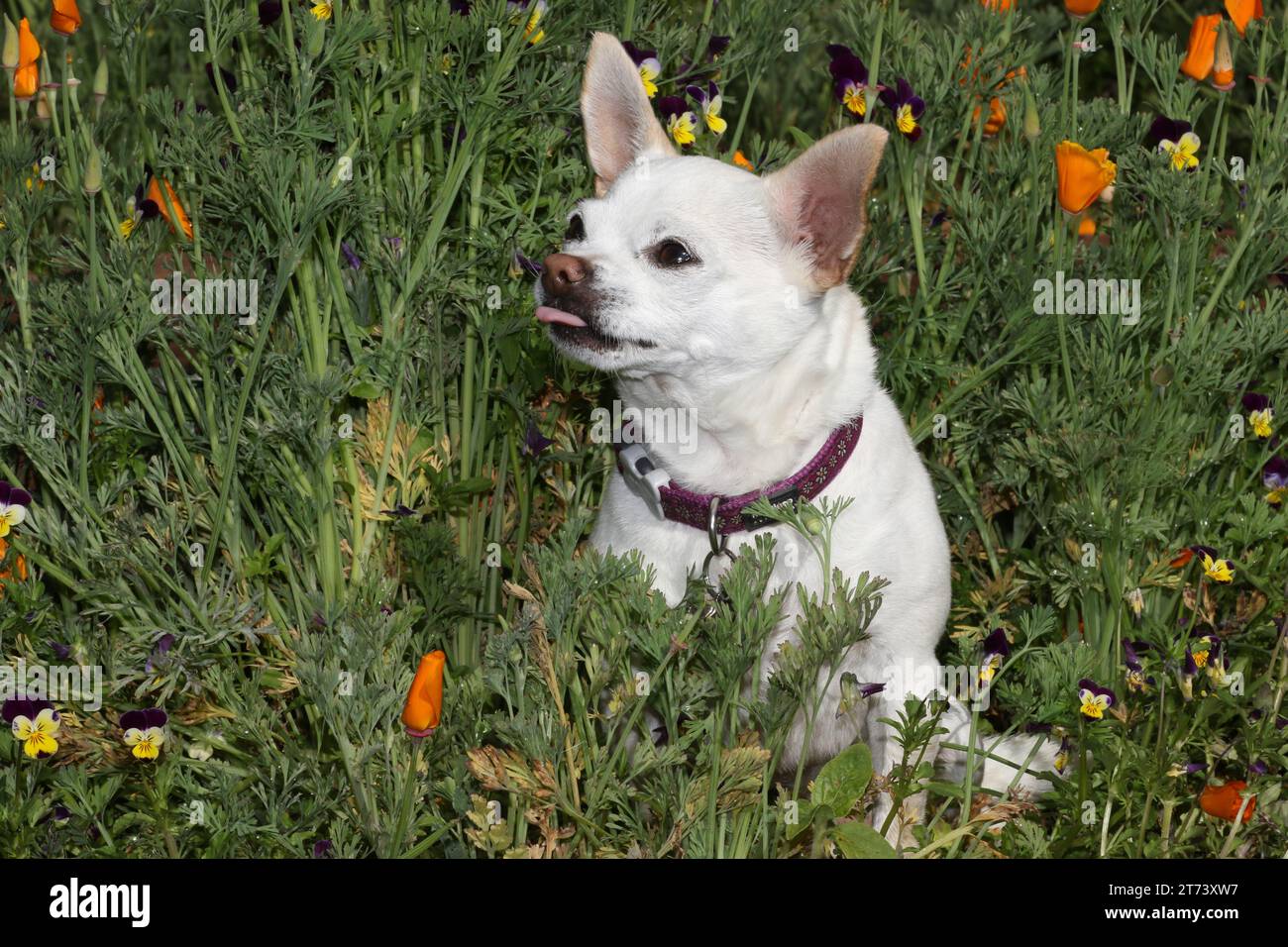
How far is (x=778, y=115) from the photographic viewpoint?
4.64m

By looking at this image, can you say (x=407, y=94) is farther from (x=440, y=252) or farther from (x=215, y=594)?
(x=215, y=594)

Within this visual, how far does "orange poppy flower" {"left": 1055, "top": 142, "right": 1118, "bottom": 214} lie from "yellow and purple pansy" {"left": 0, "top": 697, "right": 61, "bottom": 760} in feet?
7.84

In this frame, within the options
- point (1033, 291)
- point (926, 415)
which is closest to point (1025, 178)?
point (1033, 291)

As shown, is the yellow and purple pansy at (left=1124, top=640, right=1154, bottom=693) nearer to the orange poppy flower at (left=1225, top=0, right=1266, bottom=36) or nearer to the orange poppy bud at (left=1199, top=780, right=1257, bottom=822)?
the orange poppy bud at (left=1199, top=780, right=1257, bottom=822)

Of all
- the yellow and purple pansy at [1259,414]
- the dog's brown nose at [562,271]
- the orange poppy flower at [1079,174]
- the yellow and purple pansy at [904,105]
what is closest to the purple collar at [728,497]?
the dog's brown nose at [562,271]

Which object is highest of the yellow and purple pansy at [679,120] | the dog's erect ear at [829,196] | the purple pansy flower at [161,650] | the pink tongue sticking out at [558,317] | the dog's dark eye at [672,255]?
the yellow and purple pansy at [679,120]

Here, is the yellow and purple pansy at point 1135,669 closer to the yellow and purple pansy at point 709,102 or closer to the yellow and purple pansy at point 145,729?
the yellow and purple pansy at point 709,102

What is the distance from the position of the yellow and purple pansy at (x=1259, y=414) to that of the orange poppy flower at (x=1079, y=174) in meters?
0.66

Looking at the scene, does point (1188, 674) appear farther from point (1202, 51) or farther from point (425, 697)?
point (425, 697)

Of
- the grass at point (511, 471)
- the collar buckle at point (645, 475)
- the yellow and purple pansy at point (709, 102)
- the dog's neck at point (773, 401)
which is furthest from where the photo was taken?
the yellow and purple pansy at point (709, 102)

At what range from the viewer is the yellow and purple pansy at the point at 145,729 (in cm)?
272

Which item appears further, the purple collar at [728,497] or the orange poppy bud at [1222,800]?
the purple collar at [728,497]

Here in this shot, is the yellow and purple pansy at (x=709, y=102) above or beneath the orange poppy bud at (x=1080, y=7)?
beneath

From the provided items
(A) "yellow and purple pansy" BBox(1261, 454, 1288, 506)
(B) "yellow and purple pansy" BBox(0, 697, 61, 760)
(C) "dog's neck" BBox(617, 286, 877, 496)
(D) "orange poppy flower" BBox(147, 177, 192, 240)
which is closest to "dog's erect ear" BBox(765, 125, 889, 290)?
→ (C) "dog's neck" BBox(617, 286, 877, 496)
